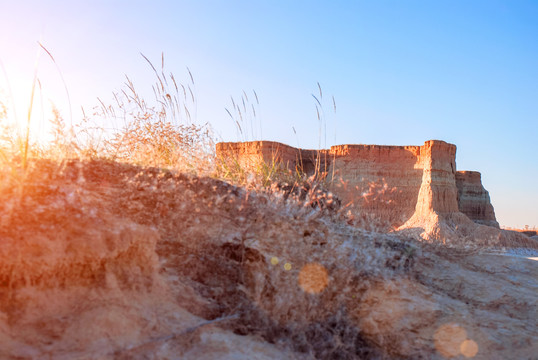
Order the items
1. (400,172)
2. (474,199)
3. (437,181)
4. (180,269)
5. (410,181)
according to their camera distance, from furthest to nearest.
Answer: (474,199) < (400,172) < (410,181) < (437,181) < (180,269)

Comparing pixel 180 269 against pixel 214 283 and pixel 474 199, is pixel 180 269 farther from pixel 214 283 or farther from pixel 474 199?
pixel 474 199

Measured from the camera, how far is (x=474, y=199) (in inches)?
1351

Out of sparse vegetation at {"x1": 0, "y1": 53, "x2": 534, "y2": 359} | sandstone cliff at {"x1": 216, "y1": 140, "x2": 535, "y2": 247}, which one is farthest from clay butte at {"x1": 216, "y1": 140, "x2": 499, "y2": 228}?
sparse vegetation at {"x1": 0, "y1": 53, "x2": 534, "y2": 359}

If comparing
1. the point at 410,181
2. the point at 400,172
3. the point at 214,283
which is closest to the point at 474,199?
the point at 410,181

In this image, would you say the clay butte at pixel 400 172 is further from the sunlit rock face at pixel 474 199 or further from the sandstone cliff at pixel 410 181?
the sunlit rock face at pixel 474 199

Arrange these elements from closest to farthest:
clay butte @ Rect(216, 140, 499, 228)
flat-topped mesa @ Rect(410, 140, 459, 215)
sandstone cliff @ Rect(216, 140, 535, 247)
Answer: sandstone cliff @ Rect(216, 140, 535, 247)
flat-topped mesa @ Rect(410, 140, 459, 215)
clay butte @ Rect(216, 140, 499, 228)

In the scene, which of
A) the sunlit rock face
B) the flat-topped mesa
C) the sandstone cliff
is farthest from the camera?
the sunlit rock face

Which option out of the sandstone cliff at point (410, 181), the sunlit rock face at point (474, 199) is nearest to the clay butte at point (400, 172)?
the sandstone cliff at point (410, 181)

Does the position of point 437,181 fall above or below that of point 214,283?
above

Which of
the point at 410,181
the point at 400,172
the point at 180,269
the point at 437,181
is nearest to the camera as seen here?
the point at 180,269

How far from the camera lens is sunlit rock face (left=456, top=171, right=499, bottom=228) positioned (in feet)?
110

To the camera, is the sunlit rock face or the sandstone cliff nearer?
the sandstone cliff

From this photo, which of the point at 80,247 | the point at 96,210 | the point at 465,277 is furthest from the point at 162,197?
the point at 465,277

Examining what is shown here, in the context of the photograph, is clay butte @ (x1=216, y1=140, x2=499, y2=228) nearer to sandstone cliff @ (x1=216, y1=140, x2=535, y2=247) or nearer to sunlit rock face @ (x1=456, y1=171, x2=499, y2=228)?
sandstone cliff @ (x1=216, y1=140, x2=535, y2=247)
